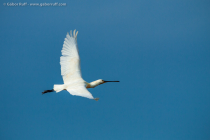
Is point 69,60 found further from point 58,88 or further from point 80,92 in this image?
point 80,92

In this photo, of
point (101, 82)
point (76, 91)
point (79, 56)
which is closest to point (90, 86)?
point (101, 82)

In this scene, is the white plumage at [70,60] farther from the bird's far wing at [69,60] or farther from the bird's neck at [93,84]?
the bird's neck at [93,84]

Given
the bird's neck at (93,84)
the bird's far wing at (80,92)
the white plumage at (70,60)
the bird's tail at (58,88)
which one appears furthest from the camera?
the bird's neck at (93,84)

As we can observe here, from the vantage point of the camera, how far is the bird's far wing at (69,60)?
48.6 ft

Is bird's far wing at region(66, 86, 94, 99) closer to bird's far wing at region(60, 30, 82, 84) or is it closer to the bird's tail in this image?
the bird's tail

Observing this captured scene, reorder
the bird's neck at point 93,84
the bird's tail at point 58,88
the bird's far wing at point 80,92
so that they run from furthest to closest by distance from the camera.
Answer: the bird's neck at point 93,84 → the bird's tail at point 58,88 → the bird's far wing at point 80,92

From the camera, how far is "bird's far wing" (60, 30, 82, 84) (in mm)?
14812

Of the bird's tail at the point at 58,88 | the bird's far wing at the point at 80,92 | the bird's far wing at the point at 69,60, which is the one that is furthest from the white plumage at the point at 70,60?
the bird's far wing at the point at 80,92

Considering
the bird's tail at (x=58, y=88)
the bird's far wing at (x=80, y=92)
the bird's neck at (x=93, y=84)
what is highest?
the bird's neck at (x=93, y=84)

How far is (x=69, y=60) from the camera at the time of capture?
1493cm

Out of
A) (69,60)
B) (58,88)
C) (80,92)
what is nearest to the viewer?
(80,92)

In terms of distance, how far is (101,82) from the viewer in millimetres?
16219

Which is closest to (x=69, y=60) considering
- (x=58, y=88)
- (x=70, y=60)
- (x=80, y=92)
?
(x=70, y=60)

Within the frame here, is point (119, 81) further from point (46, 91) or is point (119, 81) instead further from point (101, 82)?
point (46, 91)
